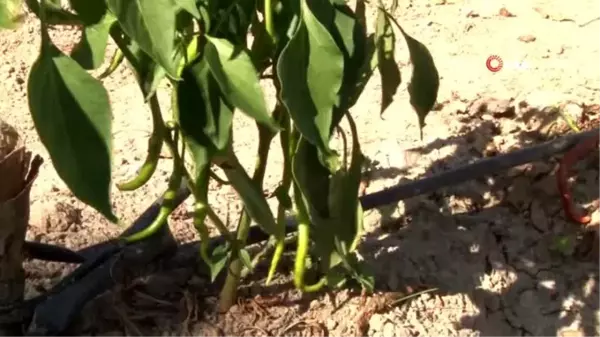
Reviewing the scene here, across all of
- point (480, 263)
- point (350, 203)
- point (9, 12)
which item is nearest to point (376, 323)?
point (480, 263)

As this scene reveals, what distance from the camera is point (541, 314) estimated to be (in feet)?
5.60

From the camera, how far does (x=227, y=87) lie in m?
0.97

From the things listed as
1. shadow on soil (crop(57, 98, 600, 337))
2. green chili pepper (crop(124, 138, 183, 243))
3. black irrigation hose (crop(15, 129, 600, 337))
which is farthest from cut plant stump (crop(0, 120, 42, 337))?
green chili pepper (crop(124, 138, 183, 243))

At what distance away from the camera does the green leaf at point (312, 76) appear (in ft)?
3.15

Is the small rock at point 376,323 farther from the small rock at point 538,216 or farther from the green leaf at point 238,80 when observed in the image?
the green leaf at point 238,80

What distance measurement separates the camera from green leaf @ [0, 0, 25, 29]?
0.84m

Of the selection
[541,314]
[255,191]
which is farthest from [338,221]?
[541,314]

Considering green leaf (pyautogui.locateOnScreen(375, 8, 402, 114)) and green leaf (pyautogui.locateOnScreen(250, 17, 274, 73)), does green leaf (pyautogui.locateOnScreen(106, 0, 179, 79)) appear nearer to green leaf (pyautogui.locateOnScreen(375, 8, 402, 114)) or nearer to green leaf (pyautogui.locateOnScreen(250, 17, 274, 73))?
green leaf (pyautogui.locateOnScreen(250, 17, 274, 73))

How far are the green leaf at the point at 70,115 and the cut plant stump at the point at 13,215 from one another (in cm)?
51

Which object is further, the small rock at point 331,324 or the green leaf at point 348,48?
the small rock at point 331,324

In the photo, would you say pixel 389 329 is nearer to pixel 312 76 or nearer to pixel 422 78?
pixel 422 78

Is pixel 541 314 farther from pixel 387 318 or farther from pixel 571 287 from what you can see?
pixel 387 318

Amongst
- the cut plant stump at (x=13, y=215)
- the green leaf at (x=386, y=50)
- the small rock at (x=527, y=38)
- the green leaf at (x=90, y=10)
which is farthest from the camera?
the small rock at (x=527, y=38)

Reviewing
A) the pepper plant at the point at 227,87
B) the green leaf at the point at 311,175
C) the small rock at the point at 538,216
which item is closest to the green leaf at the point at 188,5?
the pepper plant at the point at 227,87
